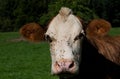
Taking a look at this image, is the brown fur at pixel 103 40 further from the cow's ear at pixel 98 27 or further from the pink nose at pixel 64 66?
the pink nose at pixel 64 66

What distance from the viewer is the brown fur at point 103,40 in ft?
17.4

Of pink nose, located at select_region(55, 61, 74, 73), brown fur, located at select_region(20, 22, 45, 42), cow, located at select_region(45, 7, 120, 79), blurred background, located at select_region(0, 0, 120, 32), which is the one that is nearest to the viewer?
pink nose, located at select_region(55, 61, 74, 73)

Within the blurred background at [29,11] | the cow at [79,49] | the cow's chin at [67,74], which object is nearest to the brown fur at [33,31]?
the cow at [79,49]

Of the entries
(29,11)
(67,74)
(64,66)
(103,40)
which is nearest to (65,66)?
(64,66)

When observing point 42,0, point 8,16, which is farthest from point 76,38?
point 8,16

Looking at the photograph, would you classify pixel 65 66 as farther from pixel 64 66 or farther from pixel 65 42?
pixel 65 42

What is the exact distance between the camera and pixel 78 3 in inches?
1527

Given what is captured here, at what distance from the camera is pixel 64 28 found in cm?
495

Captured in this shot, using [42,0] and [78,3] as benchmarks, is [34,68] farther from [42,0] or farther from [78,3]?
[42,0]

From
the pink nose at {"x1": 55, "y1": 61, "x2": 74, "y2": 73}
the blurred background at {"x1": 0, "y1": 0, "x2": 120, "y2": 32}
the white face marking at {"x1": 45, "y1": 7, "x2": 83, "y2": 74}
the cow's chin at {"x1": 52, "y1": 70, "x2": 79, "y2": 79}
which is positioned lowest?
the blurred background at {"x1": 0, "y1": 0, "x2": 120, "y2": 32}

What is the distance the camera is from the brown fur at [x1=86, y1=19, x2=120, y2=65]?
529 cm

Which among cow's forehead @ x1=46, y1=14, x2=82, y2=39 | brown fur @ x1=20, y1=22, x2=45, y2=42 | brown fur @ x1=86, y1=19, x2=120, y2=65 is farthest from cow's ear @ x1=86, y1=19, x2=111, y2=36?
brown fur @ x1=20, y1=22, x2=45, y2=42

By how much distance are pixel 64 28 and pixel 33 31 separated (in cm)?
71

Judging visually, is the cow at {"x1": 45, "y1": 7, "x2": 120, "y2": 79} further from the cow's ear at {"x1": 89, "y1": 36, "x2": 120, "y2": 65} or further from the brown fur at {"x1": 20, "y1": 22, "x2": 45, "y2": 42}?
the brown fur at {"x1": 20, "y1": 22, "x2": 45, "y2": 42}
